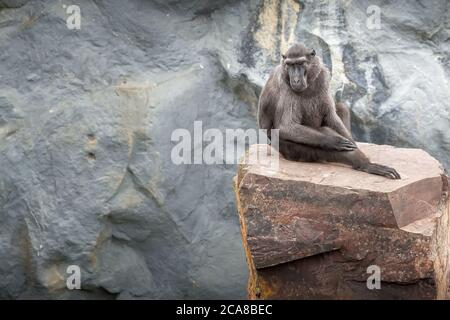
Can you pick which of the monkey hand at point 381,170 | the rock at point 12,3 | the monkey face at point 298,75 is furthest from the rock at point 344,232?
the rock at point 12,3

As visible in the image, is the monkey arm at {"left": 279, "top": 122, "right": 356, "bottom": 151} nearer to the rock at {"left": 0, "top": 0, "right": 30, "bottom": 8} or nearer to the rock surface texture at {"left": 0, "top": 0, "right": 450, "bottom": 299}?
the rock surface texture at {"left": 0, "top": 0, "right": 450, "bottom": 299}

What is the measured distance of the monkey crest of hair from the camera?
738cm

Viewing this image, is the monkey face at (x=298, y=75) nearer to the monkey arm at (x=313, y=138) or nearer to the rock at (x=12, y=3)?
the monkey arm at (x=313, y=138)

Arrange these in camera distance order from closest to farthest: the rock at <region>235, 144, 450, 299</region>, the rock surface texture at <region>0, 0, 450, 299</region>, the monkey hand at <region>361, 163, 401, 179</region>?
the rock at <region>235, 144, 450, 299</region>, the monkey hand at <region>361, 163, 401, 179</region>, the rock surface texture at <region>0, 0, 450, 299</region>

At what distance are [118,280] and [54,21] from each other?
361 centimetres

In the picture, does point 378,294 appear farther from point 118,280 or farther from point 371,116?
point 118,280

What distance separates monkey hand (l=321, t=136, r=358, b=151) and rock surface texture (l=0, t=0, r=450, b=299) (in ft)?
7.67

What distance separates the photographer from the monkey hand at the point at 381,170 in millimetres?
6992

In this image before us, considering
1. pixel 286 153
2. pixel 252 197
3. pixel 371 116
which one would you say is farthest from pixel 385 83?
pixel 252 197

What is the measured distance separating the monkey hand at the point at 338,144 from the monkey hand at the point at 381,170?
281 mm

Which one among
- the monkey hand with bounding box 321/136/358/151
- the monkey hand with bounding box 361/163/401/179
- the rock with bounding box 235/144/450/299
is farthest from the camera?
the monkey hand with bounding box 321/136/358/151

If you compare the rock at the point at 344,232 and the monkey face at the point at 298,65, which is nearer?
the rock at the point at 344,232

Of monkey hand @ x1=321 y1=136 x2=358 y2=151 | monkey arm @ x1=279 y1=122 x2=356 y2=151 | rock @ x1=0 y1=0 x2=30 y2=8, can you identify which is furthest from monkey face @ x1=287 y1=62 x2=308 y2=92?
rock @ x1=0 y1=0 x2=30 y2=8

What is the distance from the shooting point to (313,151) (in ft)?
24.7
